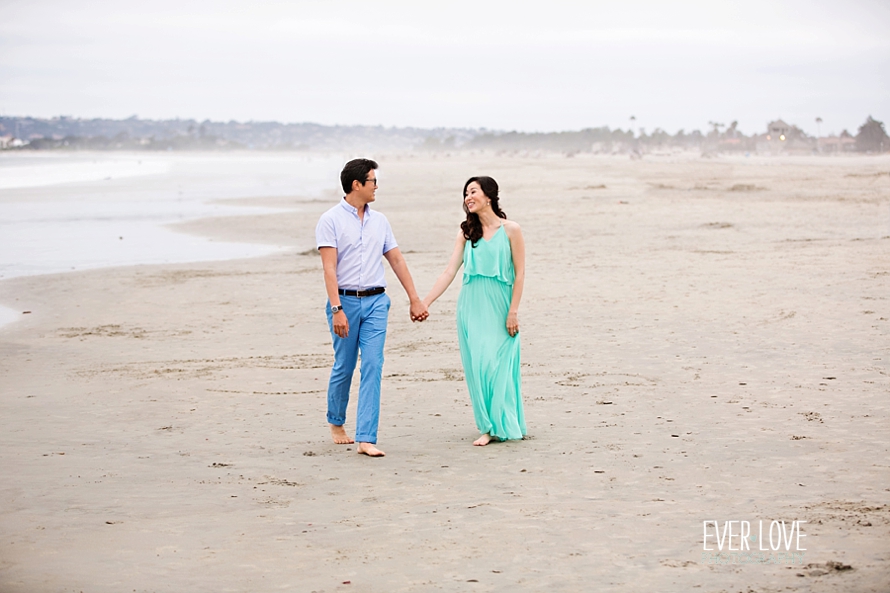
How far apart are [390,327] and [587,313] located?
2164 mm

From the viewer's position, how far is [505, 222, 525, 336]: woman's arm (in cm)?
604

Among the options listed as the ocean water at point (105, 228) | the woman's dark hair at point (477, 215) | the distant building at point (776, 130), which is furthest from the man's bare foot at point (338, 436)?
the distant building at point (776, 130)

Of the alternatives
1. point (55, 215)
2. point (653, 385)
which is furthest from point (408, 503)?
point (55, 215)

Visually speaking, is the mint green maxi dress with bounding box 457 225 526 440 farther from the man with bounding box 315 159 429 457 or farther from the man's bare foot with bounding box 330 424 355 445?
the man's bare foot with bounding box 330 424 355 445

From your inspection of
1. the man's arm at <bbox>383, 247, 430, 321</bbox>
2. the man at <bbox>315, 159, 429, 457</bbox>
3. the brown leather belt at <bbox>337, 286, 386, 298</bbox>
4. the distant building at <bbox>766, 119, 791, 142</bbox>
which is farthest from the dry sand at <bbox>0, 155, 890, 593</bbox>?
the distant building at <bbox>766, 119, 791, 142</bbox>

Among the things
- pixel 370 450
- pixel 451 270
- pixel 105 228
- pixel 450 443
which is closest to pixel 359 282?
pixel 451 270

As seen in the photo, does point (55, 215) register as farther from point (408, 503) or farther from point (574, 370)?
point (408, 503)

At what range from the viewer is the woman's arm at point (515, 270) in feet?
19.8

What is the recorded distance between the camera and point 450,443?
605cm

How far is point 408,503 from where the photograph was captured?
16.0ft

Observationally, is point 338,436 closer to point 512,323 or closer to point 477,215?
point 512,323

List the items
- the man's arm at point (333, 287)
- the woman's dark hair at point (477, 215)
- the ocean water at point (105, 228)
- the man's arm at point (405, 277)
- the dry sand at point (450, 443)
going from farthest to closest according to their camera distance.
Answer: the ocean water at point (105, 228), the woman's dark hair at point (477, 215), the man's arm at point (405, 277), the man's arm at point (333, 287), the dry sand at point (450, 443)

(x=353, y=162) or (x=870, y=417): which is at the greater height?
(x=353, y=162)

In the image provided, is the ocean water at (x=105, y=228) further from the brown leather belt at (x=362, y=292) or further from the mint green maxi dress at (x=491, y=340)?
the mint green maxi dress at (x=491, y=340)
